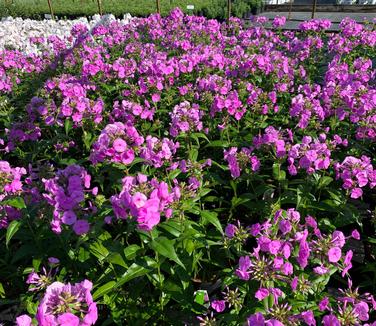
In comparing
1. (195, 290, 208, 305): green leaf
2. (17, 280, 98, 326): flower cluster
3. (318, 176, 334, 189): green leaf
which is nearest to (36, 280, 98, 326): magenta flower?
(17, 280, 98, 326): flower cluster

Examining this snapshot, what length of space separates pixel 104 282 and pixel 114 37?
5.90 meters

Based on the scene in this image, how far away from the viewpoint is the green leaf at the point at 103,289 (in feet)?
7.44

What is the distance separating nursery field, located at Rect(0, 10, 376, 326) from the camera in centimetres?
192

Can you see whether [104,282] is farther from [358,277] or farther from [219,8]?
[219,8]

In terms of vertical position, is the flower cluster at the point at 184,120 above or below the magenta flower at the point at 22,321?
above

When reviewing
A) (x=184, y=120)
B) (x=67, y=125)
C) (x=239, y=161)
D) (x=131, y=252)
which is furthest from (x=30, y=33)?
(x=131, y=252)

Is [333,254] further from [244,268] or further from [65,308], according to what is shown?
[65,308]

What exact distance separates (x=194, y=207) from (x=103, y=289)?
825 millimetres

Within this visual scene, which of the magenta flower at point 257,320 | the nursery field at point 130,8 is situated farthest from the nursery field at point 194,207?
the nursery field at point 130,8

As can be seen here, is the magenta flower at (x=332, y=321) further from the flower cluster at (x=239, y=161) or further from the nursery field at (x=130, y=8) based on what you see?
the nursery field at (x=130, y=8)

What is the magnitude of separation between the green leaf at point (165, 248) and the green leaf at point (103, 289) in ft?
1.26

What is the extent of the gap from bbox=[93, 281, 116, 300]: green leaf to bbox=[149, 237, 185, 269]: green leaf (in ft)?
1.26

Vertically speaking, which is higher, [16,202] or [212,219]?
[16,202]

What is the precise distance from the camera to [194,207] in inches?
108
